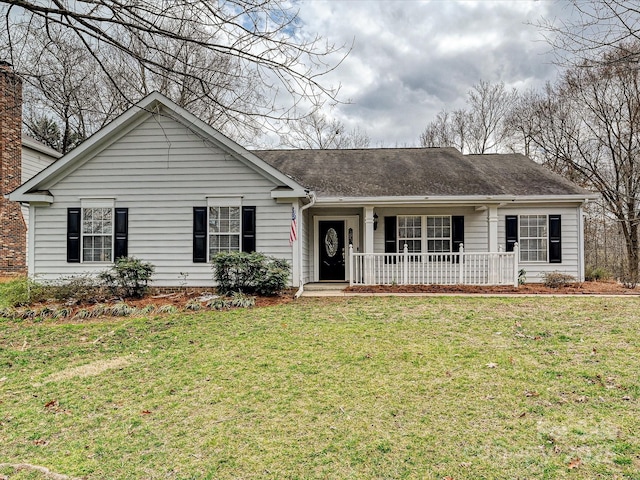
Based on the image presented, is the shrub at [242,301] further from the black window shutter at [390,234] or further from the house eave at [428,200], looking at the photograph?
the black window shutter at [390,234]

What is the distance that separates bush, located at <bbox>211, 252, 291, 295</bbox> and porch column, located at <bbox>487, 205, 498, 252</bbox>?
627 centimetres

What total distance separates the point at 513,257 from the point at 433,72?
14757mm

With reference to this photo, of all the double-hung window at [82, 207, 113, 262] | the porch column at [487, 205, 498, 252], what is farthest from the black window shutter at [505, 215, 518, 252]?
the double-hung window at [82, 207, 113, 262]

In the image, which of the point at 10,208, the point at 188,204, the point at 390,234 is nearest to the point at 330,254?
the point at 390,234

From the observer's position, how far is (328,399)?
4.33m

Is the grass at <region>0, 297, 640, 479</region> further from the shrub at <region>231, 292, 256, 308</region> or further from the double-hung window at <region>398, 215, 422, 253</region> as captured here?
the double-hung window at <region>398, 215, 422, 253</region>

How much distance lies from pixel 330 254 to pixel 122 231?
248 inches

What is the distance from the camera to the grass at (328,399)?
3209 mm

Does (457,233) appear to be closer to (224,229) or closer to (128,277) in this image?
(224,229)

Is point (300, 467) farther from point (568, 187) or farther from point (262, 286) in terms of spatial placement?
point (568, 187)

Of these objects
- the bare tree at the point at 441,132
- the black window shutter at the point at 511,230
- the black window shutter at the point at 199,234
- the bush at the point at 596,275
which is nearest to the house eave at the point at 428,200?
the black window shutter at the point at 511,230

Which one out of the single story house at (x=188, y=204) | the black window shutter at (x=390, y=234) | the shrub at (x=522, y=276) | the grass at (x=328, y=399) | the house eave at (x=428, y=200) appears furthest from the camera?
the black window shutter at (x=390, y=234)

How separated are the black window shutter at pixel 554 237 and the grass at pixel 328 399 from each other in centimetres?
633

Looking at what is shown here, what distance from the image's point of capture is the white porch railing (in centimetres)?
1210
